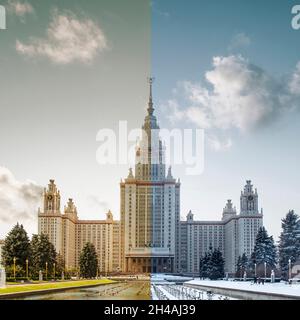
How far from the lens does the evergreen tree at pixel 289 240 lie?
39562mm

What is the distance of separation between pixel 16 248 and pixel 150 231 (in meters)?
58.5

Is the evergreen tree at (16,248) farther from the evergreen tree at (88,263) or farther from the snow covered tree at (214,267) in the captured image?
the snow covered tree at (214,267)

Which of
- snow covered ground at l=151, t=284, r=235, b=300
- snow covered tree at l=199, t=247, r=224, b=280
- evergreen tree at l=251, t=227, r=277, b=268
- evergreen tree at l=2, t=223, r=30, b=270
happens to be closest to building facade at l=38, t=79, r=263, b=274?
snow covered tree at l=199, t=247, r=224, b=280

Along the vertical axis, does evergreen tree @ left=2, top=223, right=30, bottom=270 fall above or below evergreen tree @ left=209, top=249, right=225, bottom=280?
above

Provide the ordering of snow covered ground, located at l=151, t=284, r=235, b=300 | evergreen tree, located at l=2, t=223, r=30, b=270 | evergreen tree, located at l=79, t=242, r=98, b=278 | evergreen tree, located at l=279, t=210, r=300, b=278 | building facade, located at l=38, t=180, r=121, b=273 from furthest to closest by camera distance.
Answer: building facade, located at l=38, t=180, r=121, b=273 → evergreen tree, located at l=79, t=242, r=98, b=278 → evergreen tree, located at l=279, t=210, r=300, b=278 → evergreen tree, located at l=2, t=223, r=30, b=270 → snow covered ground, located at l=151, t=284, r=235, b=300

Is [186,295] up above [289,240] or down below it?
above

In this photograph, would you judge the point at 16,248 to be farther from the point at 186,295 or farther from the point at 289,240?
the point at 186,295

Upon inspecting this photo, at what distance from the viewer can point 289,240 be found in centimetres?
4034

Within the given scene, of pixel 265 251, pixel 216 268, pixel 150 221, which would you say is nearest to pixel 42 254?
pixel 265 251

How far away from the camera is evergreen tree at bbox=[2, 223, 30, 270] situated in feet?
115

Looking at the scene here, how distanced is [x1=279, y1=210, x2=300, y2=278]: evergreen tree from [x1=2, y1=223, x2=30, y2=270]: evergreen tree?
17.7 m

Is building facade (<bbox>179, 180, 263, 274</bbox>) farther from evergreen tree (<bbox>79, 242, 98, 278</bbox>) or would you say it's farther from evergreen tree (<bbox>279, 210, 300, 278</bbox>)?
evergreen tree (<bbox>279, 210, 300, 278</bbox>)
